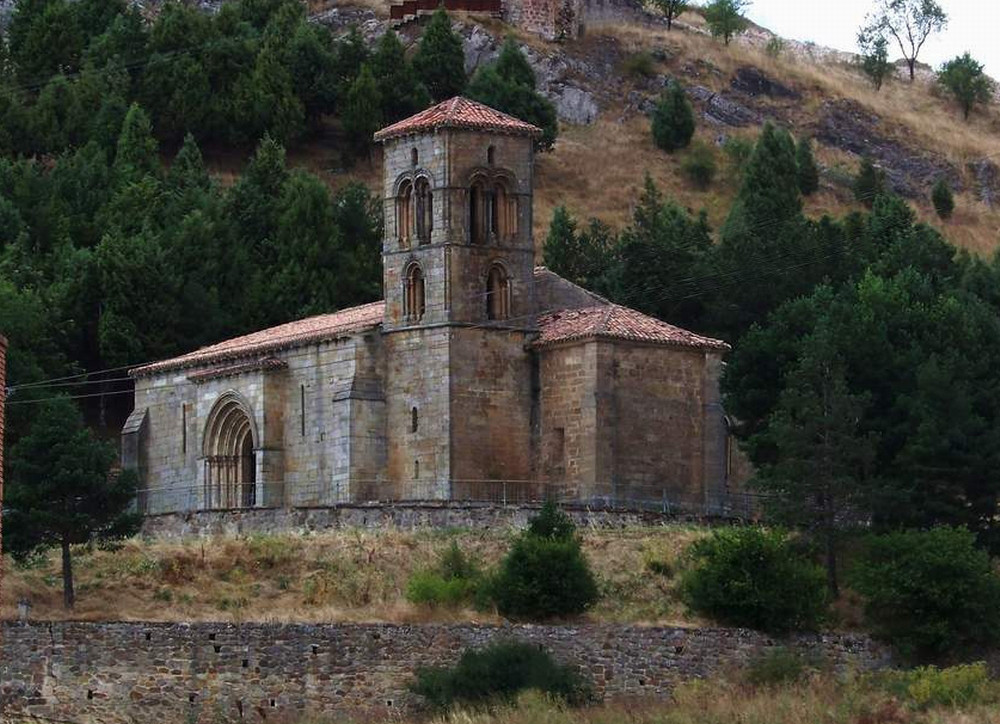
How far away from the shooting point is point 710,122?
411 ft

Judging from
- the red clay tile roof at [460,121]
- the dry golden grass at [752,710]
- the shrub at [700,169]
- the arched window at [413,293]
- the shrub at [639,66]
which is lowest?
the dry golden grass at [752,710]

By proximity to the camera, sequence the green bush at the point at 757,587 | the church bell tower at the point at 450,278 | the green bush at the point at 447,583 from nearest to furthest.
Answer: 1. the green bush at the point at 757,587
2. the green bush at the point at 447,583
3. the church bell tower at the point at 450,278

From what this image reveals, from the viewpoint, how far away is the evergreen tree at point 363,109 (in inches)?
4419

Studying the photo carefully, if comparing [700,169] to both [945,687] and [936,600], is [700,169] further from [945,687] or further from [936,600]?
[945,687]

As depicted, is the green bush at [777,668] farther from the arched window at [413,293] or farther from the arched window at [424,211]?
the arched window at [424,211]

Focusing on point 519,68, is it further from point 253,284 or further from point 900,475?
point 900,475

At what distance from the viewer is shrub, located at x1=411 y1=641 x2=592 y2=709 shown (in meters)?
57.5

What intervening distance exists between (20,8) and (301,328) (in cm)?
4489

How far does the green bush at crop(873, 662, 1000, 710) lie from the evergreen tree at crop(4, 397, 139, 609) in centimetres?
1779

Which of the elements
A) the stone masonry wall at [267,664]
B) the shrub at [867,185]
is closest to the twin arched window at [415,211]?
the stone masonry wall at [267,664]

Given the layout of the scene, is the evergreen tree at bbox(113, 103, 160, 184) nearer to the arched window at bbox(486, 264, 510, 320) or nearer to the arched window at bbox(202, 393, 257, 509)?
the arched window at bbox(202, 393, 257, 509)

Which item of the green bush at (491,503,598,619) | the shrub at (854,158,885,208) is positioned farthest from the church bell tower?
the shrub at (854,158,885,208)

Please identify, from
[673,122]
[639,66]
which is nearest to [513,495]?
[673,122]

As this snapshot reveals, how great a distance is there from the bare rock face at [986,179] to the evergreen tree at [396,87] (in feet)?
86.3
